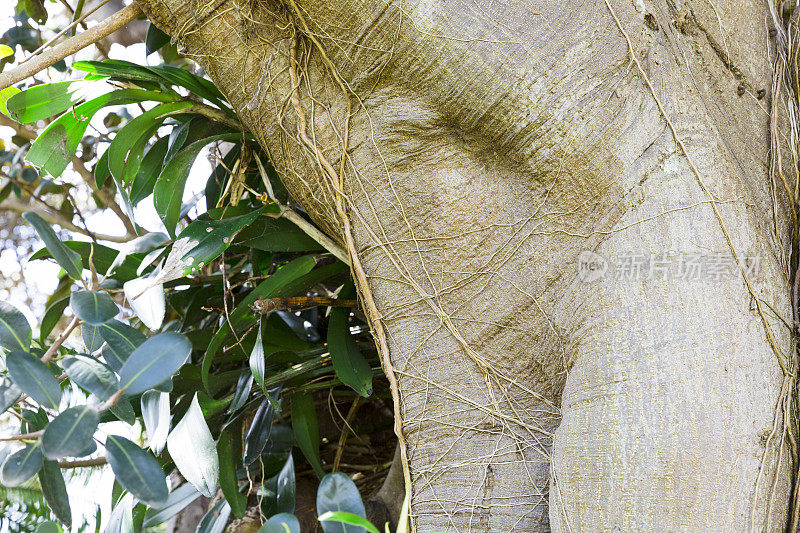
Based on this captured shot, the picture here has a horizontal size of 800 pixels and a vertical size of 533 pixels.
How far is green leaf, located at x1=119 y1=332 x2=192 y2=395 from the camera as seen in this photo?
1.79 ft

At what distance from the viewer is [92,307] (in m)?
0.60

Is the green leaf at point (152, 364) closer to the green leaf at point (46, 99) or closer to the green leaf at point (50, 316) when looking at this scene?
the green leaf at point (46, 99)

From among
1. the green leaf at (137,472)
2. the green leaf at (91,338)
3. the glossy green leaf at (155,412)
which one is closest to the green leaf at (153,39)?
the green leaf at (91,338)

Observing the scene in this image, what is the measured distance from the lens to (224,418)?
1.10m

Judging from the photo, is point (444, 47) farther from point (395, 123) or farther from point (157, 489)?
point (157, 489)

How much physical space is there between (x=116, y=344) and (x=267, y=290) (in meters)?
0.32

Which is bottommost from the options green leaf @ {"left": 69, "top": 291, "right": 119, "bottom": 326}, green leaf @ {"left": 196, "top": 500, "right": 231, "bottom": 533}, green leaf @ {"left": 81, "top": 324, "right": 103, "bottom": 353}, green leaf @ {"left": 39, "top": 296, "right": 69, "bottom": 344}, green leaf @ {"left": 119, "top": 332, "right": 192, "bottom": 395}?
green leaf @ {"left": 196, "top": 500, "right": 231, "bottom": 533}

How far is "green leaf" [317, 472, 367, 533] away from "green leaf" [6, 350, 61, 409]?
26 cm

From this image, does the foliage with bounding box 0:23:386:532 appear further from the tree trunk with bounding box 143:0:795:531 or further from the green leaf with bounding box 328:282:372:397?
the tree trunk with bounding box 143:0:795:531

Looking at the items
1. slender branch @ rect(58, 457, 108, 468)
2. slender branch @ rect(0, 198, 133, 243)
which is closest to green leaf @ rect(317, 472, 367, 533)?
slender branch @ rect(58, 457, 108, 468)

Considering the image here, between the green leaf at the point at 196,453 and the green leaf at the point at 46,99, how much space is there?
0.53 metres

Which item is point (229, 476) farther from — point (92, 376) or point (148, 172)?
point (148, 172)

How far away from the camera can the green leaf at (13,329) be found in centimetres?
60

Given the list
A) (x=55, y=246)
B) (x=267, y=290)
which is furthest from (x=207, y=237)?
(x=55, y=246)
